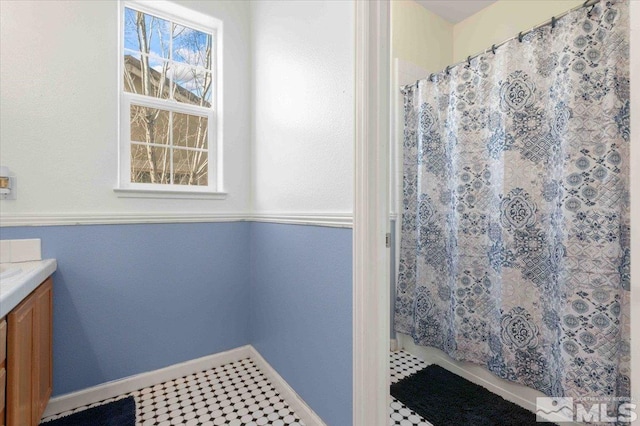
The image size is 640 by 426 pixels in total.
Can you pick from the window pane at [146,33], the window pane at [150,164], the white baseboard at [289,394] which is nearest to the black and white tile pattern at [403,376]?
the white baseboard at [289,394]

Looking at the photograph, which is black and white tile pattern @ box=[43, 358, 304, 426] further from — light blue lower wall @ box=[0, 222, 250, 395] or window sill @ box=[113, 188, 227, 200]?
window sill @ box=[113, 188, 227, 200]

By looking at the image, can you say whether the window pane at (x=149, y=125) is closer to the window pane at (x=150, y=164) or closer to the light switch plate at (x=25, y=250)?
the window pane at (x=150, y=164)

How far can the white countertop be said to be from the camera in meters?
0.99

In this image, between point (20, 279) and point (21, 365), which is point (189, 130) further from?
point (21, 365)

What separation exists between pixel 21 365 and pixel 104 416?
0.64 m

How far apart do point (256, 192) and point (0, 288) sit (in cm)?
135

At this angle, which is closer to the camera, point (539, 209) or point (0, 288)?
point (0, 288)

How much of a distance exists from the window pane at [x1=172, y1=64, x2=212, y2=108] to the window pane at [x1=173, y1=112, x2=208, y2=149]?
130 millimetres

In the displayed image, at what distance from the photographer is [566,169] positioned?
4.85 feet

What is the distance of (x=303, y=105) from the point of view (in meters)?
Answer: 1.58

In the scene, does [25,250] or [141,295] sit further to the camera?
[141,295]

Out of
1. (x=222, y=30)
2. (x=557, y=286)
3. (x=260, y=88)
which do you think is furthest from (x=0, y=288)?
(x=557, y=286)

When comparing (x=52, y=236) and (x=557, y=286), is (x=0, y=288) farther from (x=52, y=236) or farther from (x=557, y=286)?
(x=557, y=286)

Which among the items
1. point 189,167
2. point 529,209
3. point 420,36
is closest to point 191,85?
point 189,167
